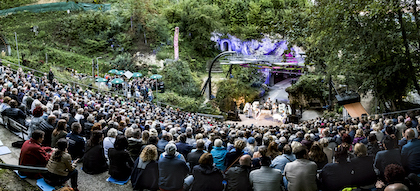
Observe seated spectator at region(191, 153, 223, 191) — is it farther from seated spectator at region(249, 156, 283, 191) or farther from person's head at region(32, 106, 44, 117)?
person's head at region(32, 106, 44, 117)

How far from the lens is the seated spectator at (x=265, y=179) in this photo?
502 cm

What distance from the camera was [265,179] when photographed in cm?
504

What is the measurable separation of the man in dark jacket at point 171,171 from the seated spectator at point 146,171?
18 centimetres

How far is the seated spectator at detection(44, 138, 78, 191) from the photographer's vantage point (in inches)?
201

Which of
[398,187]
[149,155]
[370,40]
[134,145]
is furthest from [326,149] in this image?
[370,40]

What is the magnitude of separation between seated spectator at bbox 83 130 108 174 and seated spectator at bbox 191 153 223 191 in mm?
2335

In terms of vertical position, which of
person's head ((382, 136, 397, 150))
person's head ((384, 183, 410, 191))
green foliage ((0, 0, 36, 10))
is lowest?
person's head ((382, 136, 397, 150))

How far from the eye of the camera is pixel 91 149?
6250 mm

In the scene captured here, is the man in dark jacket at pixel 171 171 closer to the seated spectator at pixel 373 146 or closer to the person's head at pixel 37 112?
the person's head at pixel 37 112

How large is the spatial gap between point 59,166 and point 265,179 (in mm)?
3450

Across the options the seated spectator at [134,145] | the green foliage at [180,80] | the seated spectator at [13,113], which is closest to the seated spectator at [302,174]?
the seated spectator at [134,145]

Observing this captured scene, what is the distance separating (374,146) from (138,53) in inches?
1253

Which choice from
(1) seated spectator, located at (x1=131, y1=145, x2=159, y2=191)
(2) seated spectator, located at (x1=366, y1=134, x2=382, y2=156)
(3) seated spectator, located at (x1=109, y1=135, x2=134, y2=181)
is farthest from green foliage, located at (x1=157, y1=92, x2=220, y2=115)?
(1) seated spectator, located at (x1=131, y1=145, x2=159, y2=191)

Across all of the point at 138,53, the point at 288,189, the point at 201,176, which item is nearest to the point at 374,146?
the point at 288,189
